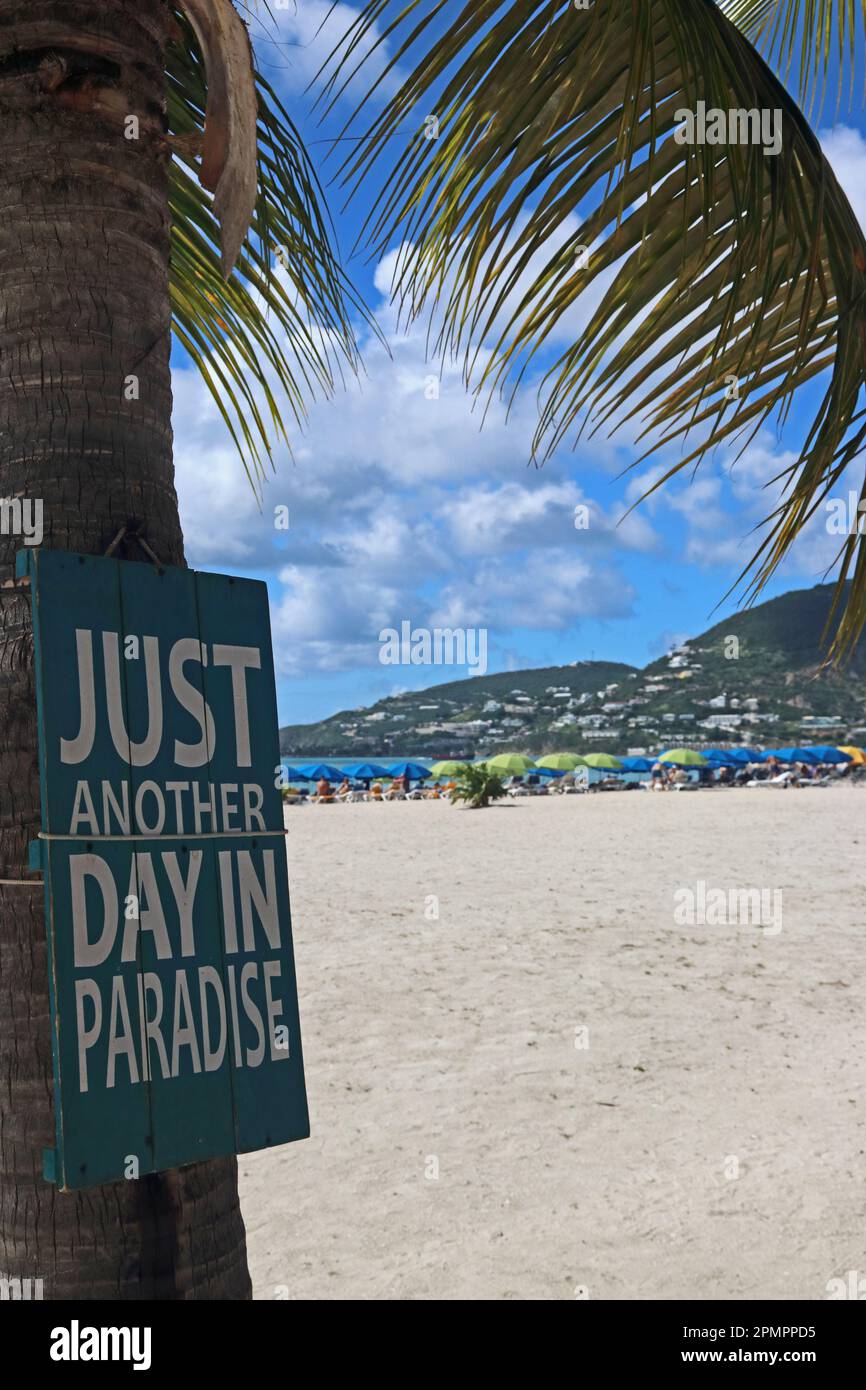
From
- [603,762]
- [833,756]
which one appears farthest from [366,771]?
[833,756]

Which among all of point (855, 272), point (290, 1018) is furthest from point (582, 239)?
point (290, 1018)

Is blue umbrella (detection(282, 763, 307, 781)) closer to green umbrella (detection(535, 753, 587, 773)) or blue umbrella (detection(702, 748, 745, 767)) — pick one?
green umbrella (detection(535, 753, 587, 773))

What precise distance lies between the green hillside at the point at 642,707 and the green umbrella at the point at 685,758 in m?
33.0

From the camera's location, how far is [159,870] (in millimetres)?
2086

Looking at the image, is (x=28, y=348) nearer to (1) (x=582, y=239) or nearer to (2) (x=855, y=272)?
(1) (x=582, y=239)

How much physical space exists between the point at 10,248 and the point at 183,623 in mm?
819

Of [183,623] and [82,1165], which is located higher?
[183,623]

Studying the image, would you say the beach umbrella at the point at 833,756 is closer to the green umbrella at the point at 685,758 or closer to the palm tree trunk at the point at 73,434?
the green umbrella at the point at 685,758

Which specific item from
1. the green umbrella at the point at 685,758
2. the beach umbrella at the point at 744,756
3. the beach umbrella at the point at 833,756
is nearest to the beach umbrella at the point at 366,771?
the green umbrella at the point at 685,758

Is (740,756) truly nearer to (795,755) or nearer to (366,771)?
(795,755)

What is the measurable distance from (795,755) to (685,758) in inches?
292

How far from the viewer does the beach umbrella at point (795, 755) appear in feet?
175

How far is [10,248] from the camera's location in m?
2.18

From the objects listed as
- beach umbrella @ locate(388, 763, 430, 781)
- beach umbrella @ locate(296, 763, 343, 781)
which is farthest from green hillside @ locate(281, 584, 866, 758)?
beach umbrella @ locate(388, 763, 430, 781)
